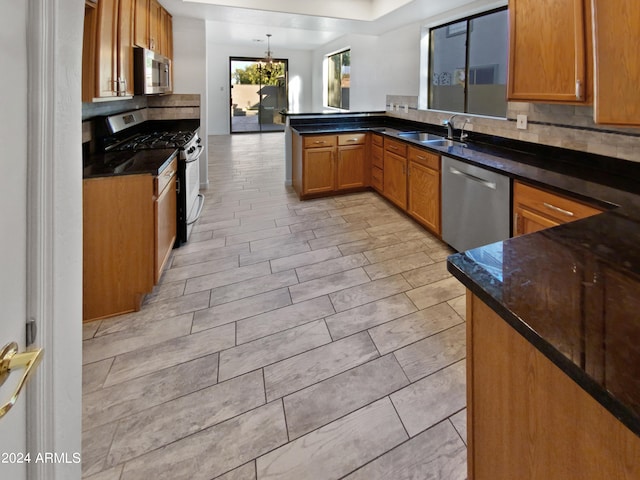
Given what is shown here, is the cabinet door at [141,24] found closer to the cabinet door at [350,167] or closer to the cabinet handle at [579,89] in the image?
the cabinet door at [350,167]

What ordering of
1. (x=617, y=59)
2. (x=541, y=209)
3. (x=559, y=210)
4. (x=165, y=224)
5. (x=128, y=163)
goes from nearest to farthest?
(x=617, y=59) < (x=559, y=210) < (x=541, y=209) < (x=128, y=163) < (x=165, y=224)

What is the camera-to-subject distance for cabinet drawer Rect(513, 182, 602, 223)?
1.97 meters

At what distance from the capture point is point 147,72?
3.23 meters

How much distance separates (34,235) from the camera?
1.97 ft

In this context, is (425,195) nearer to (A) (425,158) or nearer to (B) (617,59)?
(A) (425,158)

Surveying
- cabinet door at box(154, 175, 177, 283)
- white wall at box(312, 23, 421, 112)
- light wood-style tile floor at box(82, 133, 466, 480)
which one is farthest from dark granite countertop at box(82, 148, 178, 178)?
white wall at box(312, 23, 421, 112)

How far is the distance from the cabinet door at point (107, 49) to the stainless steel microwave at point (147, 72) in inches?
18.2

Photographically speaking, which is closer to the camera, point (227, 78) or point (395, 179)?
point (395, 179)

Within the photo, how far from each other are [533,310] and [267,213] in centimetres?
394

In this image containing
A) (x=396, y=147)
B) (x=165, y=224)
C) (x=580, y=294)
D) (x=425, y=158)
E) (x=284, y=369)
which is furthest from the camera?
(x=396, y=147)

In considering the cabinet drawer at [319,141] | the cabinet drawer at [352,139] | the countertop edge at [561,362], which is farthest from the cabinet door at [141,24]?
the countertop edge at [561,362]

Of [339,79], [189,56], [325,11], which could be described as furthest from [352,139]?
[339,79]

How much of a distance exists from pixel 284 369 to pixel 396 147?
316 centimetres

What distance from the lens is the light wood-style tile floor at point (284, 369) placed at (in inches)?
57.4
